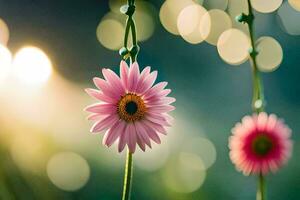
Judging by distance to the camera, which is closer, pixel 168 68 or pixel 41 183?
pixel 41 183

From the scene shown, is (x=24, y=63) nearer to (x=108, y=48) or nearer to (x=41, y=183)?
(x=41, y=183)

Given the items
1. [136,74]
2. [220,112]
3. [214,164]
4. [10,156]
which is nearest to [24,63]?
[10,156]

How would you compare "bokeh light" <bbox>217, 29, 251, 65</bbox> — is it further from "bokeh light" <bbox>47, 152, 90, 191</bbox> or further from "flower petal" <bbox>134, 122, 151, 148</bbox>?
"flower petal" <bbox>134, 122, 151, 148</bbox>

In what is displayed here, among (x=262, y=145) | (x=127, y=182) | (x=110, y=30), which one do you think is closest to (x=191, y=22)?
(x=110, y=30)

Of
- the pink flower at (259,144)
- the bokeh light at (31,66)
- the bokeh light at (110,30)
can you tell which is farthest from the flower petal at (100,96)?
the bokeh light at (110,30)


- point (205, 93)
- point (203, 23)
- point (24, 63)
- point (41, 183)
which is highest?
point (203, 23)

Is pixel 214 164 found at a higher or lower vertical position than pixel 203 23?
lower
